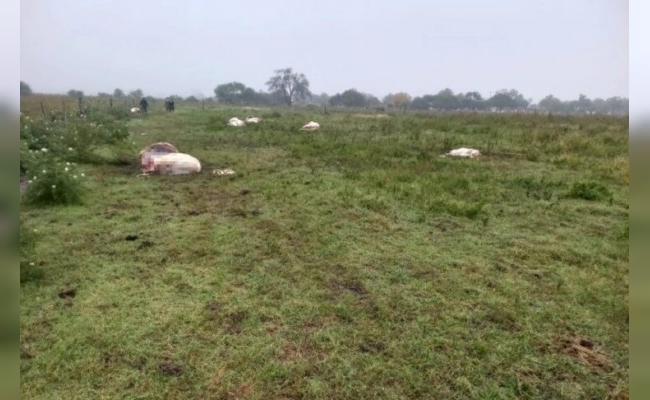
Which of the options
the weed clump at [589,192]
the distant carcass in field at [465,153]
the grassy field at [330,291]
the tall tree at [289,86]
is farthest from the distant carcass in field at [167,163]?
the tall tree at [289,86]

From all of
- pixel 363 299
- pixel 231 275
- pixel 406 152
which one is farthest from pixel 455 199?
pixel 406 152

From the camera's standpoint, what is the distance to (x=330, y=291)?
377cm

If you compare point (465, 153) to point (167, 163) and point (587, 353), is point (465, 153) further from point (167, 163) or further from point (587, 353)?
point (587, 353)

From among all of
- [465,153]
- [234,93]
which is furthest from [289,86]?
[465,153]

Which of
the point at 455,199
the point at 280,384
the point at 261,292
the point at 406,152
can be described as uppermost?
the point at 406,152

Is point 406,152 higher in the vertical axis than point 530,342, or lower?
higher

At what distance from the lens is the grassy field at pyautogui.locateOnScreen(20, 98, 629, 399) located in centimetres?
268

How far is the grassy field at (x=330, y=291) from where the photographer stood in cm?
268

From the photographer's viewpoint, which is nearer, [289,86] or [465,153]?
[465,153]

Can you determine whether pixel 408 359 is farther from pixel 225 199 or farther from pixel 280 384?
pixel 225 199

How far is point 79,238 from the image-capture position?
16.0 ft

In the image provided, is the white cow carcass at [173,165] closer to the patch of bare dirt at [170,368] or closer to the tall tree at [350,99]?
the patch of bare dirt at [170,368]

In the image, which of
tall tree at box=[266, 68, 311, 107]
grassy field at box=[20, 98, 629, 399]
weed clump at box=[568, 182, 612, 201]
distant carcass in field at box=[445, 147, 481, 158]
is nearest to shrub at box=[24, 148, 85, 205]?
grassy field at box=[20, 98, 629, 399]

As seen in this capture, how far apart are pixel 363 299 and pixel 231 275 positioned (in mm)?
1253
